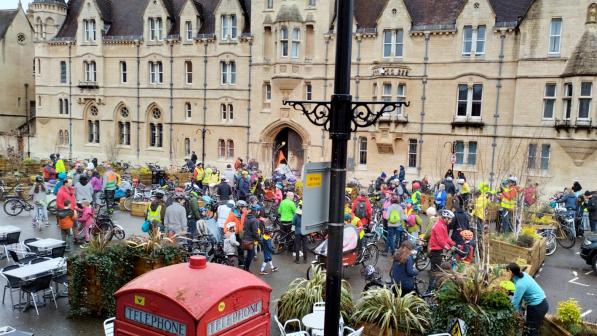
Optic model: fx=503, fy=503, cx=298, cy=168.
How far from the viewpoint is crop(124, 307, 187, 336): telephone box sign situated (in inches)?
196

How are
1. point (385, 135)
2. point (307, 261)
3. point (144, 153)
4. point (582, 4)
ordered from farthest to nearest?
point (144, 153) → point (385, 135) → point (582, 4) → point (307, 261)

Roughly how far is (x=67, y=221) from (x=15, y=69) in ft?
142

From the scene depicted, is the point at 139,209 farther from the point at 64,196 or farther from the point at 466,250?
the point at 466,250

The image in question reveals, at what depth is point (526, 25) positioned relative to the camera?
92.8 feet

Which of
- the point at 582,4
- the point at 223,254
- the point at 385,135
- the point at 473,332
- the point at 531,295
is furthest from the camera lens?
the point at 385,135

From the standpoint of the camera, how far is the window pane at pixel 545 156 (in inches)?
1128

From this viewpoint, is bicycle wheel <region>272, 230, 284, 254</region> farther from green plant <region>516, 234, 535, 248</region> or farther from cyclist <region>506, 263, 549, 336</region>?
cyclist <region>506, 263, 549, 336</region>

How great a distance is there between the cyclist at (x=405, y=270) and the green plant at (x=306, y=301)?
1093 millimetres

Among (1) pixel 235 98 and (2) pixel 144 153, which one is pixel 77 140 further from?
(1) pixel 235 98

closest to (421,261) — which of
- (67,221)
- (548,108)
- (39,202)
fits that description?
(67,221)

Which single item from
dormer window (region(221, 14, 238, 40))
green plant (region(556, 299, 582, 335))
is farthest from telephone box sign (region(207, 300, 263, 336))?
dormer window (region(221, 14, 238, 40))

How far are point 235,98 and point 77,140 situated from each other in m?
15.9

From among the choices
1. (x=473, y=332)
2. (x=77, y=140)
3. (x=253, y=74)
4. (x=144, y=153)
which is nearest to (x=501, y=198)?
(x=473, y=332)

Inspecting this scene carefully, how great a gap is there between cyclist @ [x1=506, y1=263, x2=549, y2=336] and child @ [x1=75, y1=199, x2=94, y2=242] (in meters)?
12.5
